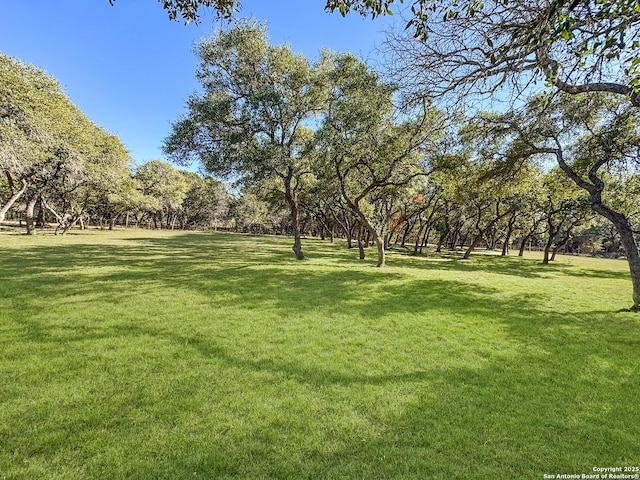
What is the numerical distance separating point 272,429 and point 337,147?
40.3 ft

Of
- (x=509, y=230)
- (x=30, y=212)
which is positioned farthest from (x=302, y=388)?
(x=509, y=230)

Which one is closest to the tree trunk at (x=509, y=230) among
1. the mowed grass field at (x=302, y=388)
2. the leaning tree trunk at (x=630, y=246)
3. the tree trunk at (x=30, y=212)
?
the leaning tree trunk at (x=630, y=246)

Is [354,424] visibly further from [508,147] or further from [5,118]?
→ [5,118]

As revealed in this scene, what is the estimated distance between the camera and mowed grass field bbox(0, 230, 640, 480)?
3.08 m

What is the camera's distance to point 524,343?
6.57 meters

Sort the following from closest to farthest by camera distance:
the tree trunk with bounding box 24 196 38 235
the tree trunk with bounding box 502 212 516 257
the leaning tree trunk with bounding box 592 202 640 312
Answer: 1. the leaning tree trunk with bounding box 592 202 640 312
2. the tree trunk with bounding box 24 196 38 235
3. the tree trunk with bounding box 502 212 516 257

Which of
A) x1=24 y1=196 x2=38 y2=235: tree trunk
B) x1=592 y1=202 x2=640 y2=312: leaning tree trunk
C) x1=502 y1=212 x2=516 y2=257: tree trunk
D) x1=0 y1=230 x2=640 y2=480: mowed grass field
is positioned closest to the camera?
x1=0 y1=230 x2=640 y2=480: mowed grass field

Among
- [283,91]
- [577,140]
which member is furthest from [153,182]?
[577,140]

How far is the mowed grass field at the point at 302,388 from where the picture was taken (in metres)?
3.08

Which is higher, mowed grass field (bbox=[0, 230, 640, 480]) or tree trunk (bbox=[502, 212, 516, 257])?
tree trunk (bbox=[502, 212, 516, 257])

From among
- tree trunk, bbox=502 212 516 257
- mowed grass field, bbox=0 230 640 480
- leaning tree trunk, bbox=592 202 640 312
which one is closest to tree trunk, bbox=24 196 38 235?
mowed grass field, bbox=0 230 640 480

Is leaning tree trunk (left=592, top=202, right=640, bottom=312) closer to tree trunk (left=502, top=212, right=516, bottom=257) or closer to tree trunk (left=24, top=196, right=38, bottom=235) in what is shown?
tree trunk (left=502, top=212, right=516, bottom=257)

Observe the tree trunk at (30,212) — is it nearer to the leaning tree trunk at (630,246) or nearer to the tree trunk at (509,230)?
the leaning tree trunk at (630,246)

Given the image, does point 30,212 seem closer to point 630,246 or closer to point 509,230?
point 630,246
